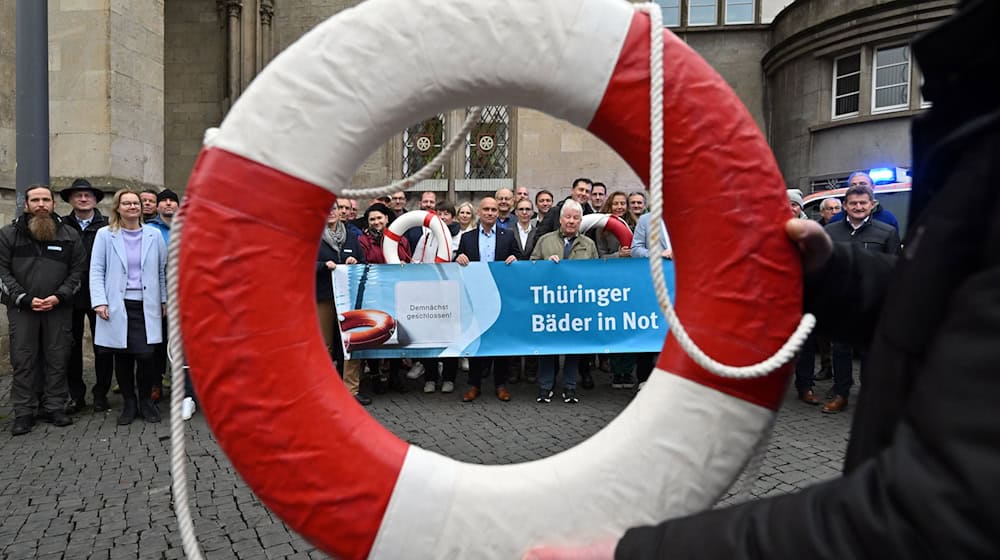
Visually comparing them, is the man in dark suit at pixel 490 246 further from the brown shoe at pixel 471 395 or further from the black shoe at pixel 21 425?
the black shoe at pixel 21 425

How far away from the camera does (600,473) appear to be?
1.40m

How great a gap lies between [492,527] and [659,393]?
0.45m

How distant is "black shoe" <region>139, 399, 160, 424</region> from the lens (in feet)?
17.5

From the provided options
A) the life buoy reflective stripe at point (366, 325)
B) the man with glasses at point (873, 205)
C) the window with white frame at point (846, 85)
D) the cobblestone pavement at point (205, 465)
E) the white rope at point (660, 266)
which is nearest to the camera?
the white rope at point (660, 266)

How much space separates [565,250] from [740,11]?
1424 centimetres

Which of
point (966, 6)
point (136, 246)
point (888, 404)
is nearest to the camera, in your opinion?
point (966, 6)

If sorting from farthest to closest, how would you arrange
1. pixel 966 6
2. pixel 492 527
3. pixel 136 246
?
1. pixel 136 246
2. pixel 492 527
3. pixel 966 6

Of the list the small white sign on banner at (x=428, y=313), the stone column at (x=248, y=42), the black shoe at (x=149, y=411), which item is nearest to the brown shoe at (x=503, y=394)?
the small white sign on banner at (x=428, y=313)

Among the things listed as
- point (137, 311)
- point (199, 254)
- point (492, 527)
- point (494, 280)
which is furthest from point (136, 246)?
point (492, 527)

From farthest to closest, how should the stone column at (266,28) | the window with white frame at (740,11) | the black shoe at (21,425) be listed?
1. the window with white frame at (740,11)
2. the stone column at (266,28)
3. the black shoe at (21,425)

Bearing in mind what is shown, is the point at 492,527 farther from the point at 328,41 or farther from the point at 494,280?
the point at 494,280

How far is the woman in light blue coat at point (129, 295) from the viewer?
5.23 metres

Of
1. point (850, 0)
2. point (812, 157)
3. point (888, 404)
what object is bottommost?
point (888, 404)

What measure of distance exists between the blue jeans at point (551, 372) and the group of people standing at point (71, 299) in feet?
9.45
